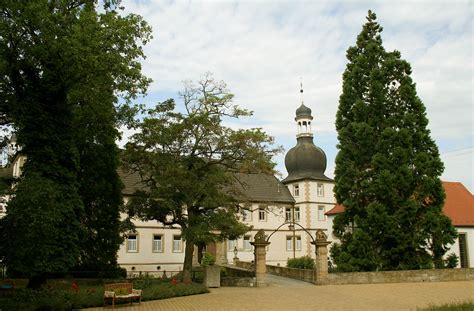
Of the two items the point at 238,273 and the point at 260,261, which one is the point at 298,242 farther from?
the point at 260,261

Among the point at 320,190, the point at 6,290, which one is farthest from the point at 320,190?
the point at 6,290

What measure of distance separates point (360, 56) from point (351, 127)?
160 inches

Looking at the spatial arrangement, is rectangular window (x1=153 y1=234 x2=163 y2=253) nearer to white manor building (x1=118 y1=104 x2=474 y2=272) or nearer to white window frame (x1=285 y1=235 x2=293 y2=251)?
white manor building (x1=118 y1=104 x2=474 y2=272)

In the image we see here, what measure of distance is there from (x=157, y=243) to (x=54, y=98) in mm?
22033

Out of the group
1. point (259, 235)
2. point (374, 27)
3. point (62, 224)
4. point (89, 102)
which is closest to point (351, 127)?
point (374, 27)

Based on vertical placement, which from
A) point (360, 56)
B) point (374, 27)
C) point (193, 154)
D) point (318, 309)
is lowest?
point (318, 309)

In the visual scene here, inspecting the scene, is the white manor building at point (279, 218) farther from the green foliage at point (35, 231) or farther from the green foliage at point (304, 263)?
the green foliage at point (35, 231)

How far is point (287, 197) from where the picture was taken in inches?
1716

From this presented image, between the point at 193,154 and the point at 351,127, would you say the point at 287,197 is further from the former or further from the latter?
the point at 193,154

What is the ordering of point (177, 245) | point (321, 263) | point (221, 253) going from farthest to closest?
Answer: point (221, 253)
point (177, 245)
point (321, 263)

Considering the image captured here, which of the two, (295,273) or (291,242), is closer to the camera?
(295,273)

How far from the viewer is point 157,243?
36.2m

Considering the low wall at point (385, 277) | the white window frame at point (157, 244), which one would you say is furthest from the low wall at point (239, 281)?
the white window frame at point (157, 244)

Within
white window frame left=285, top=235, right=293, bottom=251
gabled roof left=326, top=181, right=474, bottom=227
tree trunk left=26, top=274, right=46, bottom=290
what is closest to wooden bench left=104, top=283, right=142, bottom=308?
tree trunk left=26, top=274, right=46, bottom=290
